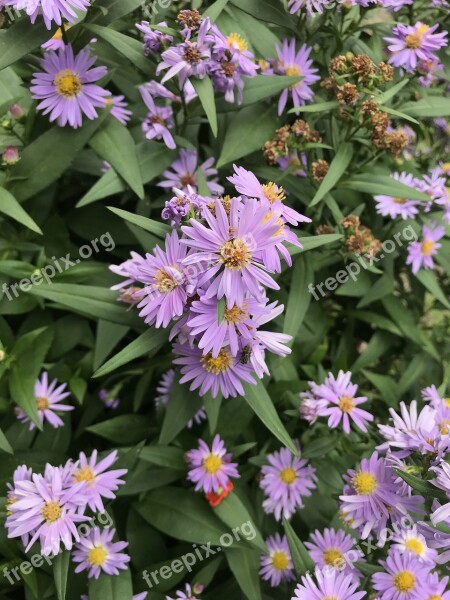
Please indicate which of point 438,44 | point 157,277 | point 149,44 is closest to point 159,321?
point 157,277

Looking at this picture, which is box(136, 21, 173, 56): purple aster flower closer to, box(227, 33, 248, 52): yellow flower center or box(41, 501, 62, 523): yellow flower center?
box(227, 33, 248, 52): yellow flower center

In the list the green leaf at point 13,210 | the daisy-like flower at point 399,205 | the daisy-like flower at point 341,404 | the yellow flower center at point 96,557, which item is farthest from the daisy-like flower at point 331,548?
the green leaf at point 13,210

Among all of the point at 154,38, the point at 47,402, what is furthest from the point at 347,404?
the point at 154,38

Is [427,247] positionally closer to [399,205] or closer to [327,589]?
[399,205]

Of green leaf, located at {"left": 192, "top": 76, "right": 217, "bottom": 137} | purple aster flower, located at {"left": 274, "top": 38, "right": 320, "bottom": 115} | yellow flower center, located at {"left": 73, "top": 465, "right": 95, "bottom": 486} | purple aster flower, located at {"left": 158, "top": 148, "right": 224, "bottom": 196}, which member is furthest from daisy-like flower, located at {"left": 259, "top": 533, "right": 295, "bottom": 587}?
purple aster flower, located at {"left": 274, "top": 38, "right": 320, "bottom": 115}

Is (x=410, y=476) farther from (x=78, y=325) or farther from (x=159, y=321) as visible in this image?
(x=78, y=325)
